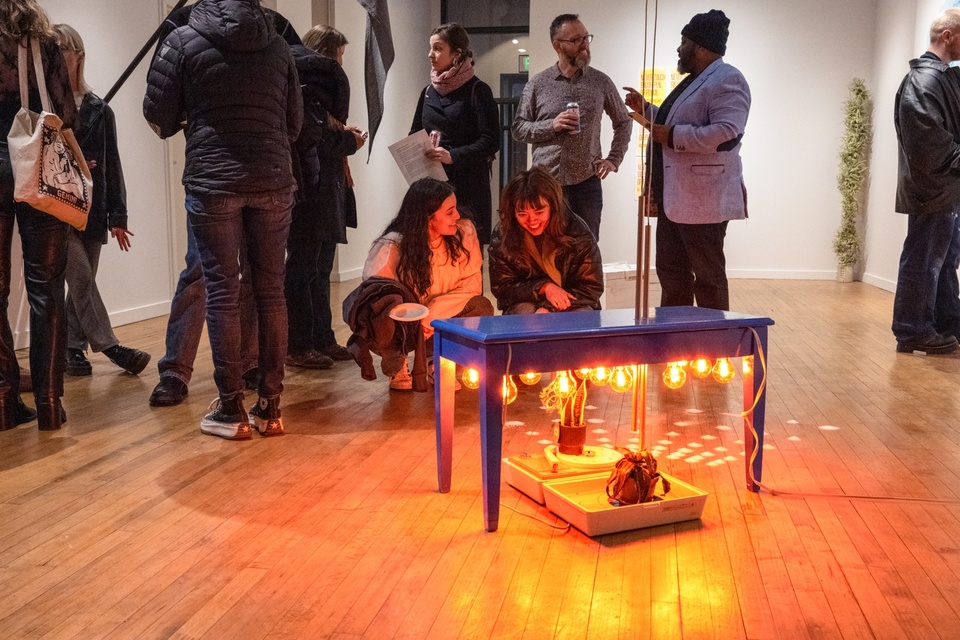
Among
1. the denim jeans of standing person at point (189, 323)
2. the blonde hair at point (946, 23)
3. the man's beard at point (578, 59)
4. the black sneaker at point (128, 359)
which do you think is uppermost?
the blonde hair at point (946, 23)

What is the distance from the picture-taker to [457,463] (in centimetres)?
285

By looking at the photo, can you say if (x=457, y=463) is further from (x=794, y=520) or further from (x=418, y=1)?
(x=418, y=1)

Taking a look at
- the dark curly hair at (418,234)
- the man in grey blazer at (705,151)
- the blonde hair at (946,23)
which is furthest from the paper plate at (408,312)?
the blonde hair at (946,23)

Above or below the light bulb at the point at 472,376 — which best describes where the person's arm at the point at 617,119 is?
above

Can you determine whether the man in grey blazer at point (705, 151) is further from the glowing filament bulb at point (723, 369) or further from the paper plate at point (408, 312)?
the glowing filament bulb at point (723, 369)

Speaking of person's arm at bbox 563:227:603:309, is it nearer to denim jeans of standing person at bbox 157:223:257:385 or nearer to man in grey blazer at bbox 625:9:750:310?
man in grey blazer at bbox 625:9:750:310

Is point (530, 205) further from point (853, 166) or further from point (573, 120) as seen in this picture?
point (853, 166)

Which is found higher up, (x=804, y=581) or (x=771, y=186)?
(x=771, y=186)

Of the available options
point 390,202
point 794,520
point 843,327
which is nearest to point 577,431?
point 794,520

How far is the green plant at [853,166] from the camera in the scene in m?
9.02

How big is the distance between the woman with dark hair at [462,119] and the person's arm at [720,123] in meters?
0.85

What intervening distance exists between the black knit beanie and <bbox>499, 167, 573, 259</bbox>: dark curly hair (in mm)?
1035

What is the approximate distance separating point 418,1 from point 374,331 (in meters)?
8.78

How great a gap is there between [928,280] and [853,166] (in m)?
4.71
